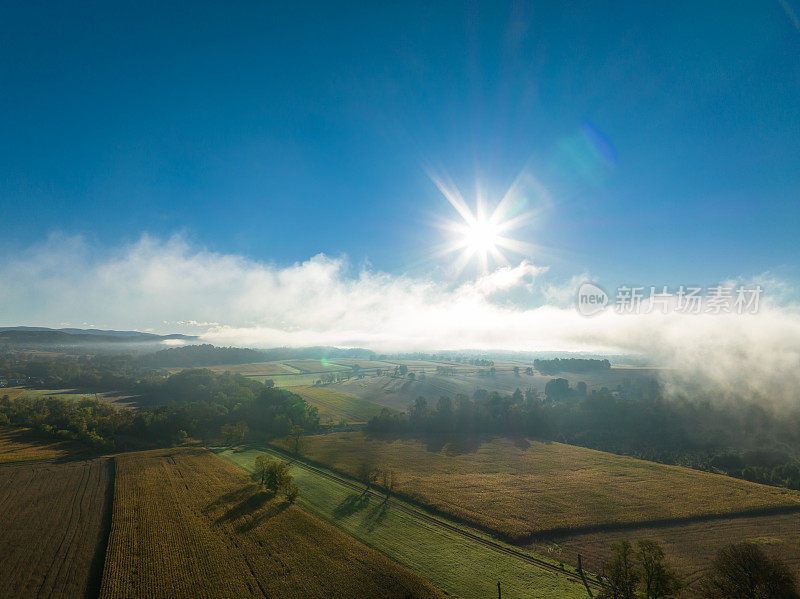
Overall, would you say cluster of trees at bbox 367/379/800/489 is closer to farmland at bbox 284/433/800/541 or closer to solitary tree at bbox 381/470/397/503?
farmland at bbox 284/433/800/541

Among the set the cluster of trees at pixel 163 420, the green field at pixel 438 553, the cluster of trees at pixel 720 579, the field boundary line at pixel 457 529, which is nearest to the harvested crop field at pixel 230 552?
the green field at pixel 438 553

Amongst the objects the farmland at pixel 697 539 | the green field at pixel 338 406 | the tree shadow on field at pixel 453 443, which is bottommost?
the green field at pixel 338 406

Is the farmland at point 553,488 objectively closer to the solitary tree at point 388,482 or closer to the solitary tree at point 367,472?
the solitary tree at point 388,482

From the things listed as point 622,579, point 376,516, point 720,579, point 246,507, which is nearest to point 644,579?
point 622,579

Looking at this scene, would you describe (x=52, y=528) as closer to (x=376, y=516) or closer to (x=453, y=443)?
(x=376, y=516)

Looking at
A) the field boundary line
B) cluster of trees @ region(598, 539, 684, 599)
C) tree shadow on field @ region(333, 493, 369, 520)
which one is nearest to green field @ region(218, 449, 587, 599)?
tree shadow on field @ region(333, 493, 369, 520)

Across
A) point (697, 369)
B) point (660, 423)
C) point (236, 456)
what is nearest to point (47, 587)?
point (236, 456)

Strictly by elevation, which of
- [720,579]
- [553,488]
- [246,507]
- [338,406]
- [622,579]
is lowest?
[338,406]
